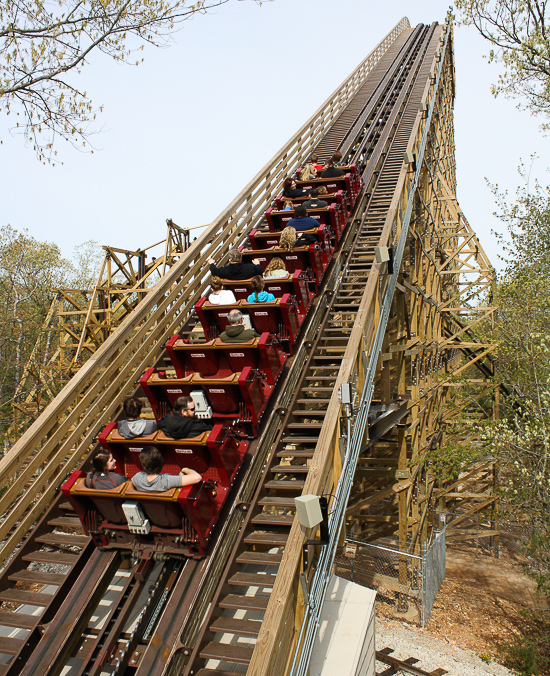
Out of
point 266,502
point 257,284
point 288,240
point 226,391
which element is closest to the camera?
point 266,502

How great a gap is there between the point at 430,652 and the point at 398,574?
162cm

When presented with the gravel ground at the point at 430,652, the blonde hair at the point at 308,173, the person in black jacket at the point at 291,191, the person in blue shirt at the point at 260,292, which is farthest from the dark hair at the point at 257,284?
the blonde hair at the point at 308,173

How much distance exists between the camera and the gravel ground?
8.02m

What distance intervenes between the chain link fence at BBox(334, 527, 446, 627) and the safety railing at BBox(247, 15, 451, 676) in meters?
4.94

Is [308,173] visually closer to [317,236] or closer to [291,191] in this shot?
[291,191]

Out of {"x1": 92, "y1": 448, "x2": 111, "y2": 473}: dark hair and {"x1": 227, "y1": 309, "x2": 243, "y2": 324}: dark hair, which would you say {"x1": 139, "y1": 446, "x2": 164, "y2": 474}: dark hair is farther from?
{"x1": 227, "y1": 309, "x2": 243, "y2": 324}: dark hair

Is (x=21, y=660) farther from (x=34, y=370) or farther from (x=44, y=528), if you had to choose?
(x=34, y=370)

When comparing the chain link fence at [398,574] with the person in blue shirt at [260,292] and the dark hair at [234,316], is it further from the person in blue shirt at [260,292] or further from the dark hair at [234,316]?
the dark hair at [234,316]

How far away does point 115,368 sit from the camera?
5816 millimetres

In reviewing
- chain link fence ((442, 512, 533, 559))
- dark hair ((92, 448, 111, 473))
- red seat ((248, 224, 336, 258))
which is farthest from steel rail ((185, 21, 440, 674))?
chain link fence ((442, 512, 533, 559))

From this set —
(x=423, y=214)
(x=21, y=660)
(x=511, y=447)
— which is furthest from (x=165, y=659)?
(x=423, y=214)

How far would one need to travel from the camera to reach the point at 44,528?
488 centimetres

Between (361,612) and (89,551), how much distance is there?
220 centimetres

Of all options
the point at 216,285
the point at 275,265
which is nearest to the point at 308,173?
the point at 275,265
